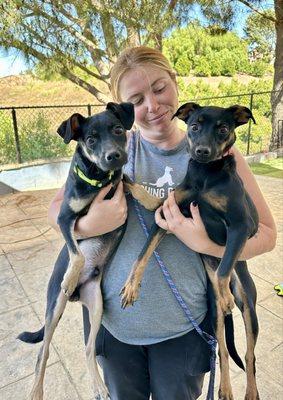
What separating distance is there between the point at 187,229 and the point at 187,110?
0.52 meters

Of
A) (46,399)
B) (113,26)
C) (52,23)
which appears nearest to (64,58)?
(52,23)

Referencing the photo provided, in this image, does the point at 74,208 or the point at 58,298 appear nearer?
the point at 74,208

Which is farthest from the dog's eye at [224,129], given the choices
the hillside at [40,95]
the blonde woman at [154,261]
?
the hillside at [40,95]

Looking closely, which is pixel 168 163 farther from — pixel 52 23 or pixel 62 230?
pixel 52 23

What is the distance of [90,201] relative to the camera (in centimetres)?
148

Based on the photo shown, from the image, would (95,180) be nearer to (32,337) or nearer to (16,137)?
(32,337)

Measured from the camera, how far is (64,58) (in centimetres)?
684

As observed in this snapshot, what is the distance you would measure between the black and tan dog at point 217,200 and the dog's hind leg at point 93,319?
0.17 meters

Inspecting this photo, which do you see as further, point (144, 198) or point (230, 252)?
point (144, 198)

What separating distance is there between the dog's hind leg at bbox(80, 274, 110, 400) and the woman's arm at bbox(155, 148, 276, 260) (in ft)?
1.31

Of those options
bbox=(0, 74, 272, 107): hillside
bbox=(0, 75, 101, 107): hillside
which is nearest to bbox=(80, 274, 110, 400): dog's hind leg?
bbox=(0, 74, 272, 107): hillside

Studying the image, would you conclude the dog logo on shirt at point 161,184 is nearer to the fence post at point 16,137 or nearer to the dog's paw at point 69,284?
the dog's paw at point 69,284

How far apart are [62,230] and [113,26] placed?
18.3 ft

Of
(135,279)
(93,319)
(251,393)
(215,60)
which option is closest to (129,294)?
(135,279)
